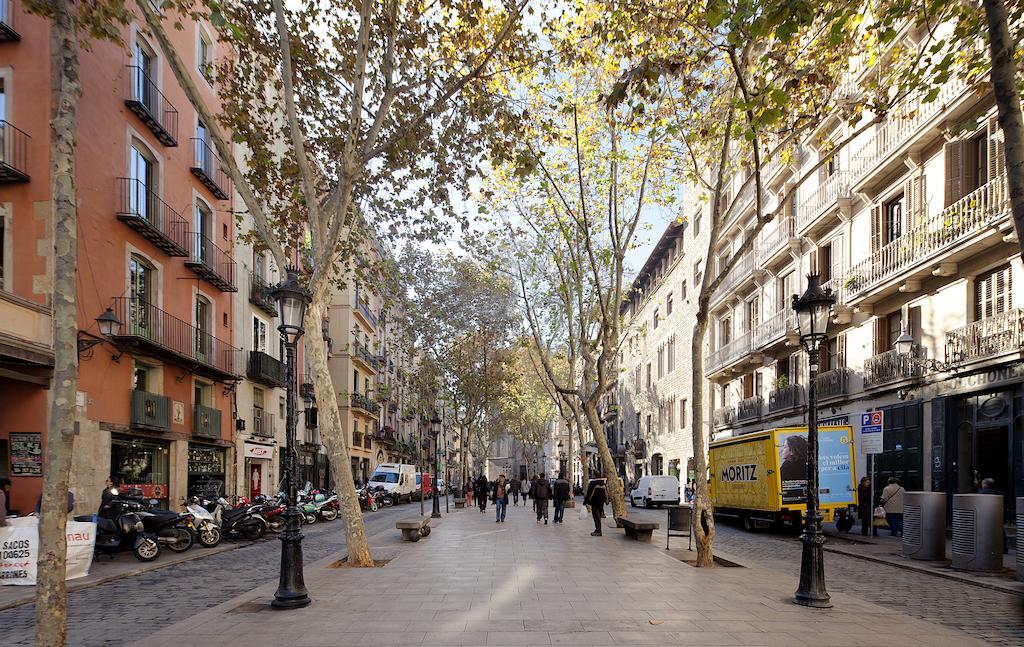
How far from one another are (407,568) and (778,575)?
5780 mm

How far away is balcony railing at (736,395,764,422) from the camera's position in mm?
32469

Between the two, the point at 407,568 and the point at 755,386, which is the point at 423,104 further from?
the point at 755,386

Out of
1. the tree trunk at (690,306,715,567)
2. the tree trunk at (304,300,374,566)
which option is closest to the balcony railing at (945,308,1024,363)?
the tree trunk at (690,306,715,567)

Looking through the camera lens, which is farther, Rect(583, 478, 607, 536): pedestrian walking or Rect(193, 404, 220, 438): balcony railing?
Rect(193, 404, 220, 438): balcony railing

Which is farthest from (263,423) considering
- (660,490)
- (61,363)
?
(61,363)

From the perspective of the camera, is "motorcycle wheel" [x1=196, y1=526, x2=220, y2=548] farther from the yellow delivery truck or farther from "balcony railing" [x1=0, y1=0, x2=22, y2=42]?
the yellow delivery truck

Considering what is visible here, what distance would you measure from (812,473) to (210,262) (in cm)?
2039

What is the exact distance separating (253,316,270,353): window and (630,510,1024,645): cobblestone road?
19980mm

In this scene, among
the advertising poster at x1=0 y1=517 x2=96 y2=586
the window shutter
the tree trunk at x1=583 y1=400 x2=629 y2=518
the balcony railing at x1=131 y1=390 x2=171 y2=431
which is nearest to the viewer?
the advertising poster at x1=0 y1=517 x2=96 y2=586

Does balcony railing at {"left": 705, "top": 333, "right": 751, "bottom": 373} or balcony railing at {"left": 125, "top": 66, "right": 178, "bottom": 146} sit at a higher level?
balcony railing at {"left": 125, "top": 66, "right": 178, "bottom": 146}

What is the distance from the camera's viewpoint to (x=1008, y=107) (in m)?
6.47

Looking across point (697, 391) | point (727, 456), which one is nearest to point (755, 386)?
point (727, 456)

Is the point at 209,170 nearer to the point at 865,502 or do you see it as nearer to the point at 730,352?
the point at 865,502

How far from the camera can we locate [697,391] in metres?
13.2
